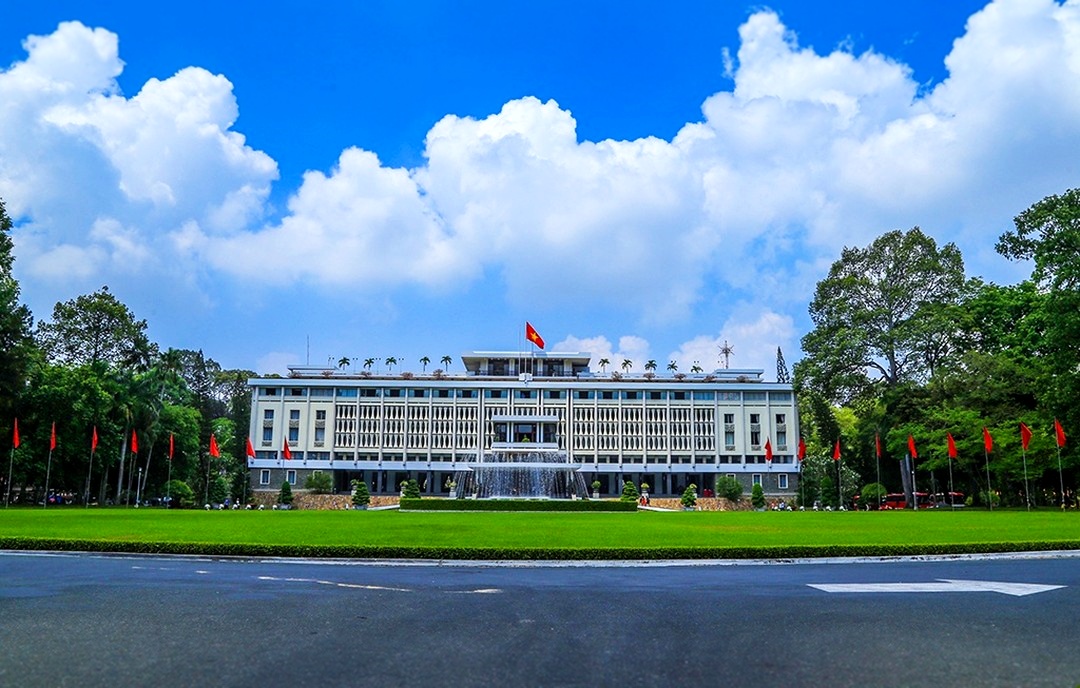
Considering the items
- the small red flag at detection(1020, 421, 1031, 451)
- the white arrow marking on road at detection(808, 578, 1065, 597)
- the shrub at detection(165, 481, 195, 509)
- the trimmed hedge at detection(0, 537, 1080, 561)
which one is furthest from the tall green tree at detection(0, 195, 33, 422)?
the small red flag at detection(1020, 421, 1031, 451)

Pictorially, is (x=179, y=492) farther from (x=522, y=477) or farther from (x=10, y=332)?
(x=522, y=477)

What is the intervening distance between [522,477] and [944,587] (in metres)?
67.6

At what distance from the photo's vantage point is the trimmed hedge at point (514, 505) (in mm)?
56688

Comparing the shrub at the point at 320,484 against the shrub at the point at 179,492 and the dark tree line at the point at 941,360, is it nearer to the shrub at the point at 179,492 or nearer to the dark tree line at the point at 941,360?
the shrub at the point at 179,492

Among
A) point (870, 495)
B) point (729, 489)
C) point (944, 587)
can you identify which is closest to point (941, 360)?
point (870, 495)

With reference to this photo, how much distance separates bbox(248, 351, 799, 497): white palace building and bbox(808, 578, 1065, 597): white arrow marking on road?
81597mm

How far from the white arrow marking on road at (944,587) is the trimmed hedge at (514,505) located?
43725 mm

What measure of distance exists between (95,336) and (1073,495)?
8073 cm

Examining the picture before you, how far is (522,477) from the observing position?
260 ft

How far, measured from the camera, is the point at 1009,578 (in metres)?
14.6

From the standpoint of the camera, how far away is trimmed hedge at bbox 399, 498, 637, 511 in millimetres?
56688

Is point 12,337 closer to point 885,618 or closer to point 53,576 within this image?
point 53,576

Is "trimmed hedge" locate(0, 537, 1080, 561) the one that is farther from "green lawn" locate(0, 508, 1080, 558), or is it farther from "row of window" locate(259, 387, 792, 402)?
"row of window" locate(259, 387, 792, 402)

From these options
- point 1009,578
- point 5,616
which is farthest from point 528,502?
point 5,616
